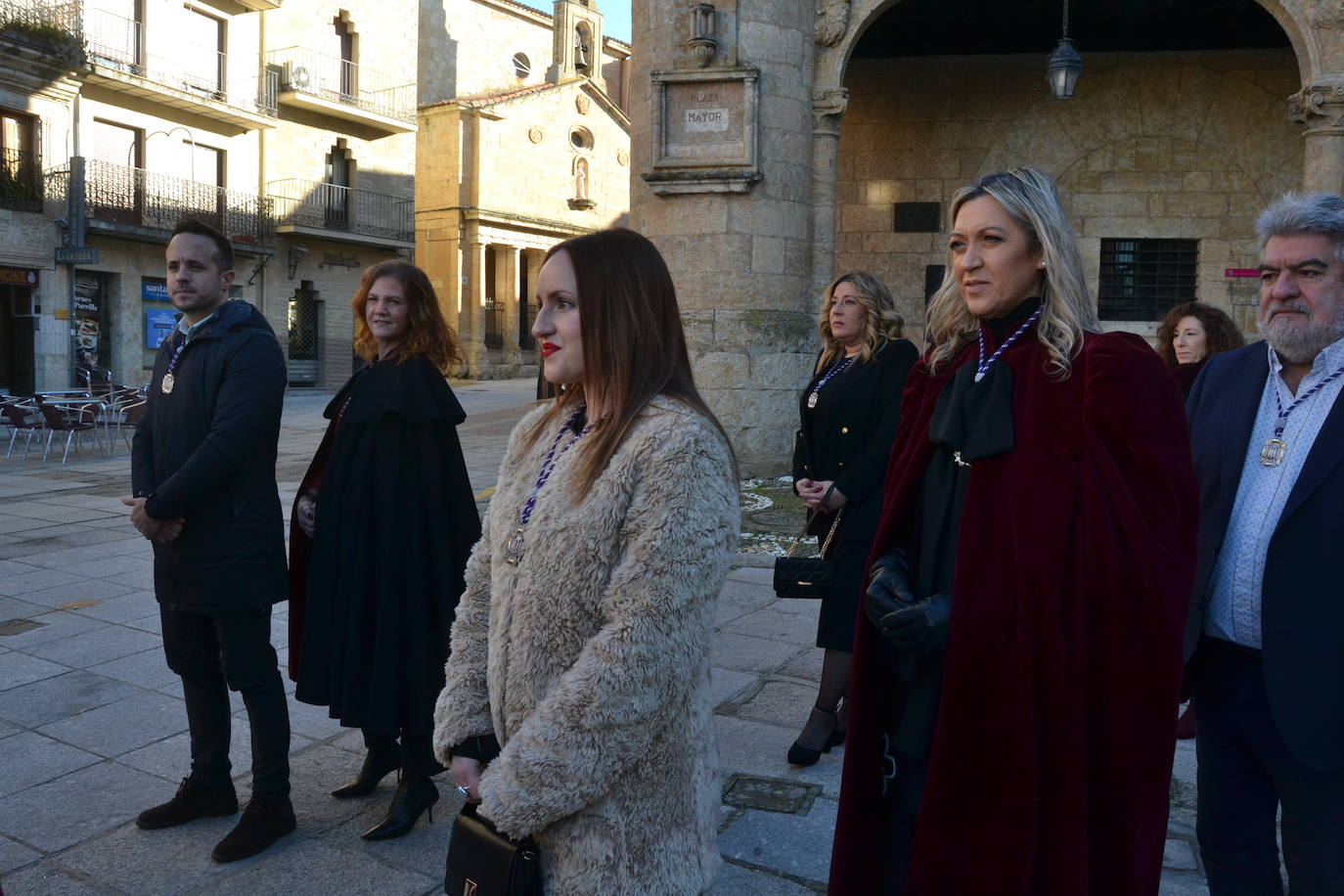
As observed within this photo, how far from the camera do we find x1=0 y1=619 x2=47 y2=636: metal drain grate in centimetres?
590

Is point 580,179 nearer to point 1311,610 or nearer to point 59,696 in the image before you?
point 59,696

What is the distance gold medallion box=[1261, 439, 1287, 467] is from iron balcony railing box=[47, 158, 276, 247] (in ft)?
77.5

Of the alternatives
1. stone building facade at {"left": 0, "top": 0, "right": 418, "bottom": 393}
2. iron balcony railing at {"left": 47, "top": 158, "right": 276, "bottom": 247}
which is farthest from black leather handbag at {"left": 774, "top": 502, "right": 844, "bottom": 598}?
iron balcony railing at {"left": 47, "top": 158, "right": 276, "bottom": 247}

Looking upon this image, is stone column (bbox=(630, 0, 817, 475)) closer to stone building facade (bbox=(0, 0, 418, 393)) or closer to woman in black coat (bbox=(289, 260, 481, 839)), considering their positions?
woman in black coat (bbox=(289, 260, 481, 839))

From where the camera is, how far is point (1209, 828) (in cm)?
256

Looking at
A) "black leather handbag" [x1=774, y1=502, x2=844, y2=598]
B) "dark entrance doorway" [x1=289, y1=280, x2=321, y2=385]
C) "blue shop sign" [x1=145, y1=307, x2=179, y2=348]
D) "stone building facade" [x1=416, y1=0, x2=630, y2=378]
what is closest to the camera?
"black leather handbag" [x1=774, y1=502, x2=844, y2=598]

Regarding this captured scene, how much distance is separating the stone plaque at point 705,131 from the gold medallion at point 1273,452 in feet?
25.9

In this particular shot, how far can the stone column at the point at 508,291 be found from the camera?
37.4 m

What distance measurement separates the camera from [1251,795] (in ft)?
8.18

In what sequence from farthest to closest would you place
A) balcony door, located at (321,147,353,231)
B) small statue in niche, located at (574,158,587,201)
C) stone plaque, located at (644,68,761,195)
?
small statue in niche, located at (574,158,587,201)
balcony door, located at (321,147,353,231)
stone plaque, located at (644,68,761,195)

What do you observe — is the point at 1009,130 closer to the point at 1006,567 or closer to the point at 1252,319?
the point at 1252,319

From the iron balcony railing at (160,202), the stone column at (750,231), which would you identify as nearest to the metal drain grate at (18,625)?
the stone column at (750,231)

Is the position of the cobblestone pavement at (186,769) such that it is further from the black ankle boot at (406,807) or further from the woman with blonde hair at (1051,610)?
the woman with blonde hair at (1051,610)

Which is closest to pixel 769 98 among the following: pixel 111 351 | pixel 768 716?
pixel 768 716
